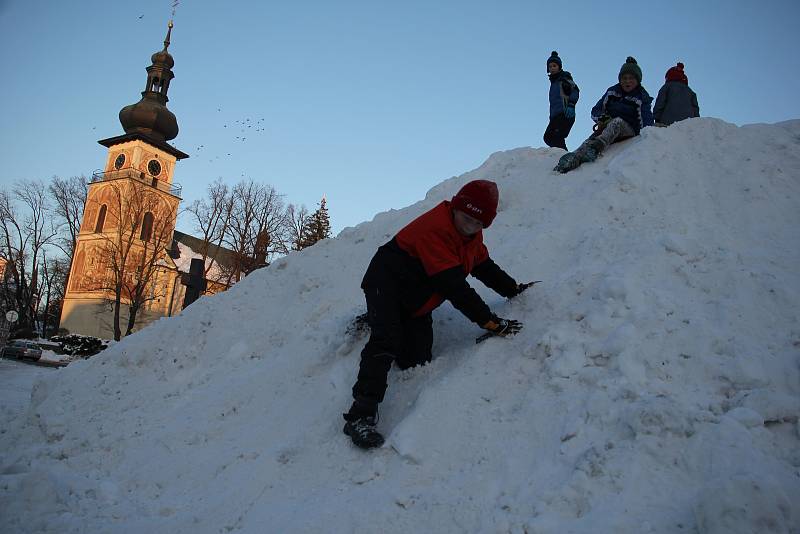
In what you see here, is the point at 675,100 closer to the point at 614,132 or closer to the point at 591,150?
the point at 614,132

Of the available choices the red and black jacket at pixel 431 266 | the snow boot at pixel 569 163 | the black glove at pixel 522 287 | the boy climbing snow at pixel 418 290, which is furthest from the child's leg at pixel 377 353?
the snow boot at pixel 569 163

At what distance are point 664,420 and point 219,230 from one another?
35.0 meters

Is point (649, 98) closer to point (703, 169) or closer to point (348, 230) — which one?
point (703, 169)

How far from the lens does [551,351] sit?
323 cm

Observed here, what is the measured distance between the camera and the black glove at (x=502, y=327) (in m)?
3.53

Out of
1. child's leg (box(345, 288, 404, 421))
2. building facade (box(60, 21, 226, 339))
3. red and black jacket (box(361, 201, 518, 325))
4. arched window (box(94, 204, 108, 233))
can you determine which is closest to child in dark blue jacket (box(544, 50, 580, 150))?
red and black jacket (box(361, 201, 518, 325))

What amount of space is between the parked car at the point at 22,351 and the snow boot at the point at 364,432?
23.8 metres

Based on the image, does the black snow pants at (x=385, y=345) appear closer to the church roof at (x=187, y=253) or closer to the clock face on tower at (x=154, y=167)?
the church roof at (x=187, y=253)

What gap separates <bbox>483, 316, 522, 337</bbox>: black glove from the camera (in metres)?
3.53

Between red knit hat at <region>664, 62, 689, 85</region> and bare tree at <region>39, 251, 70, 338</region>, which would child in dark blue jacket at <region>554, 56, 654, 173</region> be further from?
bare tree at <region>39, 251, 70, 338</region>

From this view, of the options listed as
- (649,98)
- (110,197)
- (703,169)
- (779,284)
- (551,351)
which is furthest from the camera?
(110,197)

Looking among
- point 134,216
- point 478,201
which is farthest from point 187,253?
point 478,201

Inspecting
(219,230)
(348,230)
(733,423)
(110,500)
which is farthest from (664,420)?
(219,230)

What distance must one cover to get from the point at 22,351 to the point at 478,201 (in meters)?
24.4
